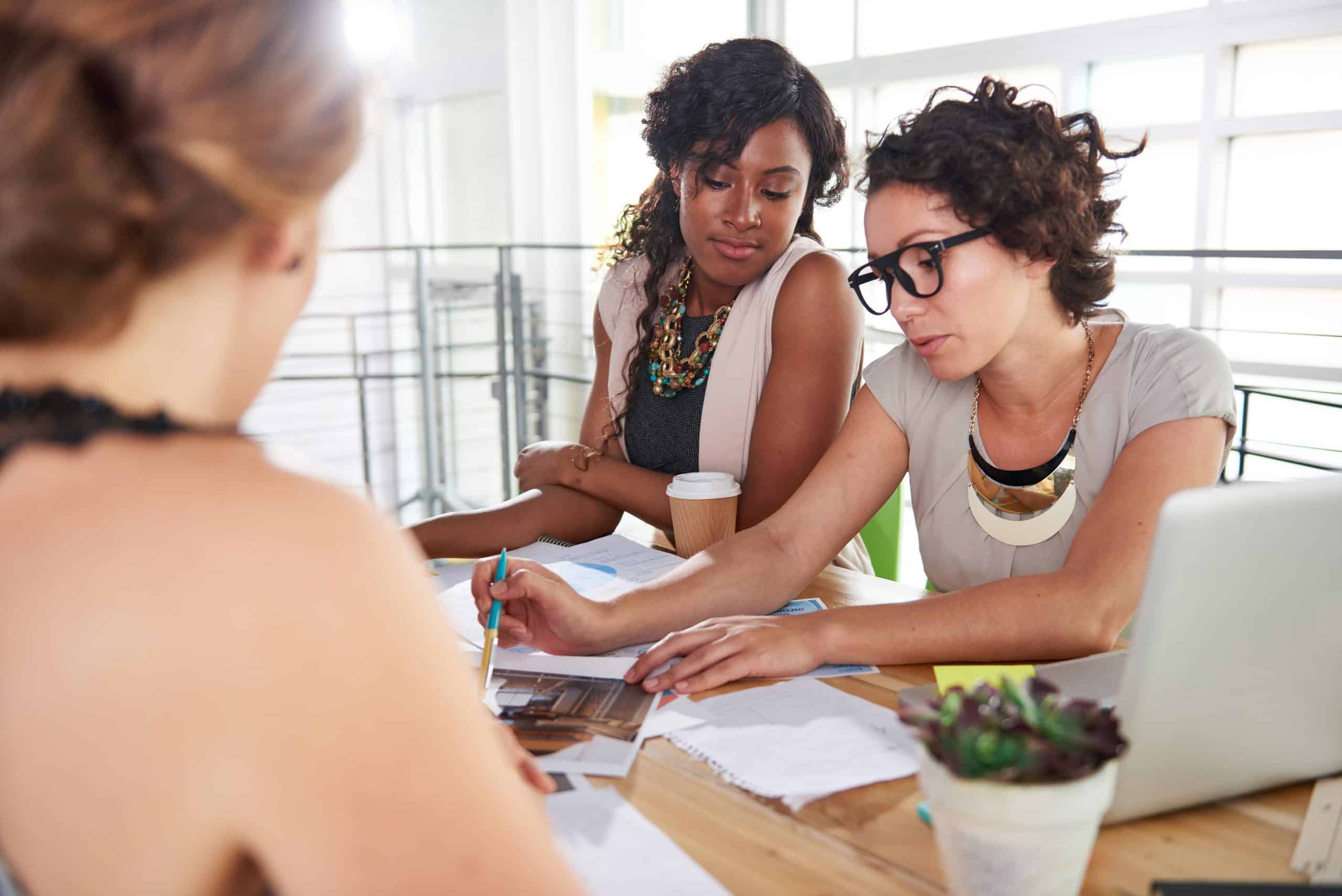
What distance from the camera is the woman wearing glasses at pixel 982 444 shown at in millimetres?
1280

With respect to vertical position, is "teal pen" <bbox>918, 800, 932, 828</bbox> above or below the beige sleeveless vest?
below

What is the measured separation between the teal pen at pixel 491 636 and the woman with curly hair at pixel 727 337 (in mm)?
586

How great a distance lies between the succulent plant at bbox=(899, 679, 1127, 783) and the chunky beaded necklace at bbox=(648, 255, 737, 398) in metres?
1.45

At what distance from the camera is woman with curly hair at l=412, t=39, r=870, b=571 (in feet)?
6.44

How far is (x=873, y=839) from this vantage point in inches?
35.5

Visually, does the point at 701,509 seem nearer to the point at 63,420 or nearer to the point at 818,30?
the point at 63,420

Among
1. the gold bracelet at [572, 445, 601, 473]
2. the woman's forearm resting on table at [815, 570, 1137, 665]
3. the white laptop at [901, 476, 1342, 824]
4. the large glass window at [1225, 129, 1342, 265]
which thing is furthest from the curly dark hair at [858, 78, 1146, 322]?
the large glass window at [1225, 129, 1342, 265]

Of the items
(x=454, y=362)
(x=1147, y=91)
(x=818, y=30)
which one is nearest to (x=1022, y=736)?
(x=1147, y=91)

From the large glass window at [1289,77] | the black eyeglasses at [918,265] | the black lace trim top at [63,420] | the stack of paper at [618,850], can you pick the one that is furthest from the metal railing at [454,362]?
the black lace trim top at [63,420]

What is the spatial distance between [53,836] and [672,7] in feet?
17.3

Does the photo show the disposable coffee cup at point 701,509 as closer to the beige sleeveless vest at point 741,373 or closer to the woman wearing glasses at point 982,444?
the woman wearing glasses at point 982,444

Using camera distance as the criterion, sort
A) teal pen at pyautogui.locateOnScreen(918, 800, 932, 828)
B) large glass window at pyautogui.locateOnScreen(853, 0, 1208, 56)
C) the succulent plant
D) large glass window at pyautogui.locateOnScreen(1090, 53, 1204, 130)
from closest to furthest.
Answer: the succulent plant < teal pen at pyautogui.locateOnScreen(918, 800, 932, 828) < large glass window at pyautogui.locateOnScreen(1090, 53, 1204, 130) < large glass window at pyautogui.locateOnScreen(853, 0, 1208, 56)

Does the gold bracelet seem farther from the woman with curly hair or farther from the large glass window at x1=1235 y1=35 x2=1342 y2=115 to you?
the large glass window at x1=1235 y1=35 x2=1342 y2=115

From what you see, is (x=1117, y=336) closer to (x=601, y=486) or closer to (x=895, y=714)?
(x=895, y=714)
